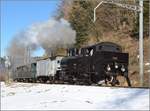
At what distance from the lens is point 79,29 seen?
184ft

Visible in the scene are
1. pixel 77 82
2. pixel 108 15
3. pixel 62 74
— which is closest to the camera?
pixel 77 82

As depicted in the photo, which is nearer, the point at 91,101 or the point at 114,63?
the point at 91,101

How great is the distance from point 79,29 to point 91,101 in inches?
1759

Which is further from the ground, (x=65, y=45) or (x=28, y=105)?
(x=65, y=45)

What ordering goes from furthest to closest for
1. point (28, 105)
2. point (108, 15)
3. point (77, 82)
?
point (108, 15)
point (77, 82)
point (28, 105)

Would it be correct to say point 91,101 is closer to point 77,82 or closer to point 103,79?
point 103,79

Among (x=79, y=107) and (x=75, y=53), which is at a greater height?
(x=75, y=53)

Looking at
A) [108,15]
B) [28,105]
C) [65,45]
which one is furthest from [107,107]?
[108,15]

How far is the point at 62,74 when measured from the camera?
3058cm

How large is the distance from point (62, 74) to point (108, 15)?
26.3 metres

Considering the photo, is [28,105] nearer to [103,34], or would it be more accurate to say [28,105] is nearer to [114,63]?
[114,63]

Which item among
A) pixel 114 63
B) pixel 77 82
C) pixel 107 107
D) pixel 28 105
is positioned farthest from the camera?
pixel 77 82

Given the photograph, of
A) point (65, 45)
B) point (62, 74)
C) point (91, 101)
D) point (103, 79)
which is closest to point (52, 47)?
point (65, 45)

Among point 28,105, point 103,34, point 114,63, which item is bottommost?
point 28,105
